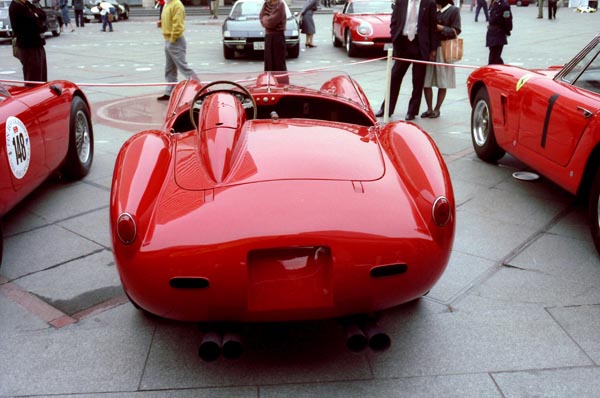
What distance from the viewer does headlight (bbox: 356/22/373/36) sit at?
47.9 ft

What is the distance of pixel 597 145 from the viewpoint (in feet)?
13.2

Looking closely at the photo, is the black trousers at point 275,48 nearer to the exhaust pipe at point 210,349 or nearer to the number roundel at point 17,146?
the number roundel at point 17,146

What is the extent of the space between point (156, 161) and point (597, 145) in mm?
2835

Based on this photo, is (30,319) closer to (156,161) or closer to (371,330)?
(156,161)

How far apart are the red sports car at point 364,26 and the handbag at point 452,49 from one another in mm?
5479

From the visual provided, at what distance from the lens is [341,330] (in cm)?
312


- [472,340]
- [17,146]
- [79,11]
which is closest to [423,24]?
[17,146]

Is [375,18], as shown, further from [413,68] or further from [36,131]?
[36,131]

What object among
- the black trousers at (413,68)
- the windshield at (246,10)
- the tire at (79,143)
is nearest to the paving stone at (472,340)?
the tire at (79,143)

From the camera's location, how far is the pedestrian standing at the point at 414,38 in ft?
25.9

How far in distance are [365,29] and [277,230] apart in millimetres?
12986

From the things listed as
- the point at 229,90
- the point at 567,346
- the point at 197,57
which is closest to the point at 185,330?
the point at 229,90

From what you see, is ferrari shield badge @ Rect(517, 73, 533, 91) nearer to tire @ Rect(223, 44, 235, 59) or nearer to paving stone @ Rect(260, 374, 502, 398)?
paving stone @ Rect(260, 374, 502, 398)

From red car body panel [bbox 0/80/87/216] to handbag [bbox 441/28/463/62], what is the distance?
4946 millimetres
